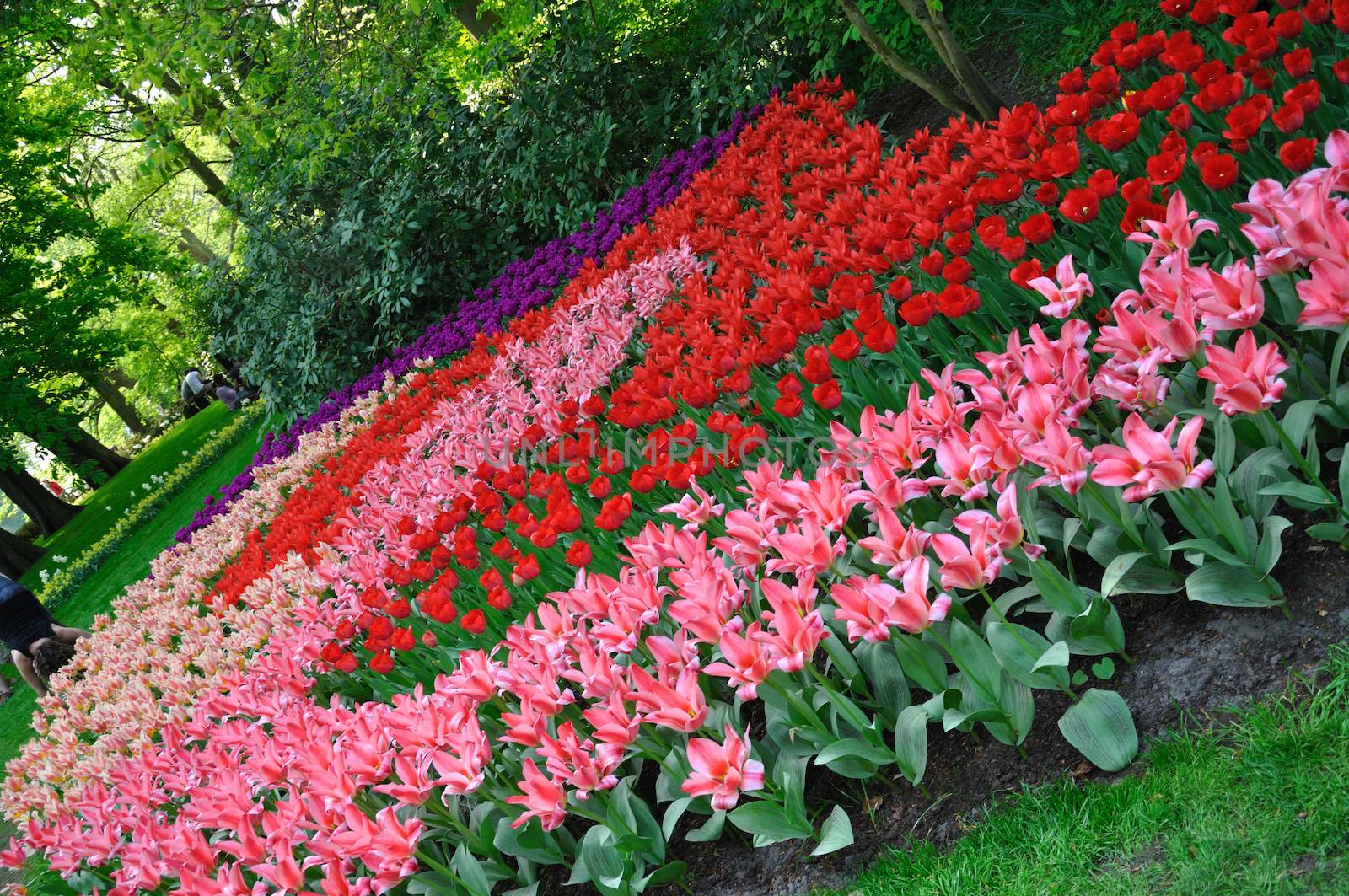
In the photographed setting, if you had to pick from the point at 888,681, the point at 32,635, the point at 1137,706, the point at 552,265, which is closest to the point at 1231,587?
the point at 1137,706

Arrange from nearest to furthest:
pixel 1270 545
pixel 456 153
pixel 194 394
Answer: pixel 1270 545 < pixel 456 153 < pixel 194 394

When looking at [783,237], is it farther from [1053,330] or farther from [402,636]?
[402,636]

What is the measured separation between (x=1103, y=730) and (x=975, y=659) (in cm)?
33

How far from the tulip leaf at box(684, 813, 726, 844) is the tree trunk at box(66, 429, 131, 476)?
83.8ft

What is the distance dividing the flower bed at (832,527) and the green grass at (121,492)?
16.5 meters

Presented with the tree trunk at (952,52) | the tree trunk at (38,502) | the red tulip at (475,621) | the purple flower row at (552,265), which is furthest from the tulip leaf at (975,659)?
the tree trunk at (38,502)

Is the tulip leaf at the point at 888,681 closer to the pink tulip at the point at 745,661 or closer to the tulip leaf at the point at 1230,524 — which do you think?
the pink tulip at the point at 745,661

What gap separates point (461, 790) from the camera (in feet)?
9.04

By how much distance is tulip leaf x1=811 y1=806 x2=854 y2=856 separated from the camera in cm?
239

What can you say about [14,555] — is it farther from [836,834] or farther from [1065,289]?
[1065,289]

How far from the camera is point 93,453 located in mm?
25438

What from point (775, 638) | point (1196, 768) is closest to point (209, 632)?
point (775, 638)

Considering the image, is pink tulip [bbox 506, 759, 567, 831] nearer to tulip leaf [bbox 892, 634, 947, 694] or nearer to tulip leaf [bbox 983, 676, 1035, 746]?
tulip leaf [bbox 892, 634, 947, 694]

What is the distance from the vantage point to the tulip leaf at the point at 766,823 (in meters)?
2.49
